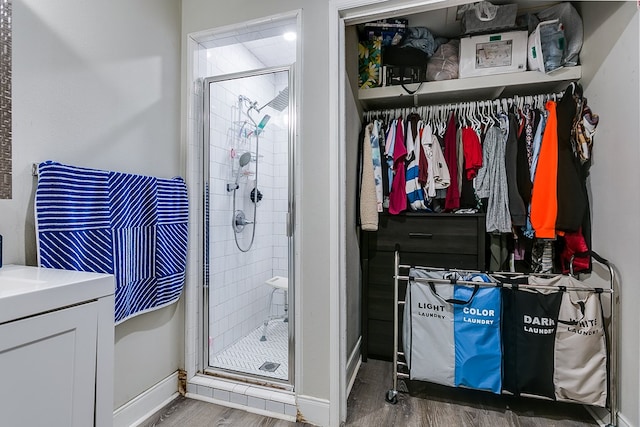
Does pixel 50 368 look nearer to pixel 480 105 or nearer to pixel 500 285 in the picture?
pixel 500 285

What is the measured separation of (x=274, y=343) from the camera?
7.75ft

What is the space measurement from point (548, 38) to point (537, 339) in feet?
5.95

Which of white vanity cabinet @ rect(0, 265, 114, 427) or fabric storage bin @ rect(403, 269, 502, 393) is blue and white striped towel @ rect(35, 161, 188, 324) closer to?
white vanity cabinet @ rect(0, 265, 114, 427)

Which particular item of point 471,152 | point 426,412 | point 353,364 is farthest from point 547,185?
point 353,364

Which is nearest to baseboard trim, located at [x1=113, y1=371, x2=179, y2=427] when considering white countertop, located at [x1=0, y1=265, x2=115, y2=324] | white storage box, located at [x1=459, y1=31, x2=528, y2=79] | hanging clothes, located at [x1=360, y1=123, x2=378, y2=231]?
white countertop, located at [x1=0, y1=265, x2=115, y2=324]

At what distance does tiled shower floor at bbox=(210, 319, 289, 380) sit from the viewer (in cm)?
198

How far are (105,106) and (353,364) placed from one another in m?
2.11

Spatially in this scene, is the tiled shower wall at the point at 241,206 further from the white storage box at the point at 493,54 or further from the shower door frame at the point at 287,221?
the white storage box at the point at 493,54

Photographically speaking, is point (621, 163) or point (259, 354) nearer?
point (621, 163)

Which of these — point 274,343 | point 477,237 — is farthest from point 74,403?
point 477,237

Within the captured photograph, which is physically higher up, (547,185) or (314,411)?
(547,185)

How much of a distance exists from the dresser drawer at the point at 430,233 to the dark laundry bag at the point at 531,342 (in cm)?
51

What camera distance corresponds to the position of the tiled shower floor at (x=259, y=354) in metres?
1.98

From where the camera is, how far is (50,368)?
0.75m
